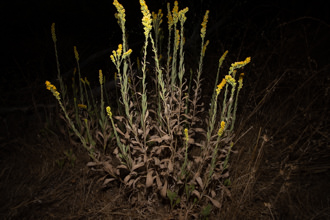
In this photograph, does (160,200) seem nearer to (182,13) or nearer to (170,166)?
(170,166)

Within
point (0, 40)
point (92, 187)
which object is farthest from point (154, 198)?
point (0, 40)

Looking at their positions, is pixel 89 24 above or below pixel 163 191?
above

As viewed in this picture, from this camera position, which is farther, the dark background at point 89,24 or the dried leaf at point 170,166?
Result: the dark background at point 89,24

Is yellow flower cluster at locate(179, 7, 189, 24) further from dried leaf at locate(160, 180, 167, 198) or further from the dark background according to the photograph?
the dark background

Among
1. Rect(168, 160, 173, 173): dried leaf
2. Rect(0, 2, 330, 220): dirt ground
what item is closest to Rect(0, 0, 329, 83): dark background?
Rect(0, 2, 330, 220): dirt ground

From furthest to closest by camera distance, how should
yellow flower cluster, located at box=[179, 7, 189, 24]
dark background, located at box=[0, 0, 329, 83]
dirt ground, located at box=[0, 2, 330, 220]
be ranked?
dark background, located at box=[0, 0, 329, 83] → dirt ground, located at box=[0, 2, 330, 220] → yellow flower cluster, located at box=[179, 7, 189, 24]

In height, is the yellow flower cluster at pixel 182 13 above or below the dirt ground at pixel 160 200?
above

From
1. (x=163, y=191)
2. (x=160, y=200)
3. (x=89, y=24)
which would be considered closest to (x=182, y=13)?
(x=163, y=191)

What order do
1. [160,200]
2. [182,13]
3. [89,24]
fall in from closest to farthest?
[182,13]
[160,200]
[89,24]

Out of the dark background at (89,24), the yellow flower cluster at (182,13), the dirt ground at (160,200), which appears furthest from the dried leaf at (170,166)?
the dark background at (89,24)

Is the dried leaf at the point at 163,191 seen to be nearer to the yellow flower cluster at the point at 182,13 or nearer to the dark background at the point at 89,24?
the yellow flower cluster at the point at 182,13

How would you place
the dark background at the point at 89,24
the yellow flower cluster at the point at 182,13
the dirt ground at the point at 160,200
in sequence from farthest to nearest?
1. the dark background at the point at 89,24
2. the dirt ground at the point at 160,200
3. the yellow flower cluster at the point at 182,13

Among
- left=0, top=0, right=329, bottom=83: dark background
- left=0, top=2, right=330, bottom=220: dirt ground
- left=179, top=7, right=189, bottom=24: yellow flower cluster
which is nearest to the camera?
left=179, top=7, right=189, bottom=24: yellow flower cluster

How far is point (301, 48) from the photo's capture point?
8.60 feet
